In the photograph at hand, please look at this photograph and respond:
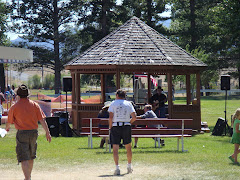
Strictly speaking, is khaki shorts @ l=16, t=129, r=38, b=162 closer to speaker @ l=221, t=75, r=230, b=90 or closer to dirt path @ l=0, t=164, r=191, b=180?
dirt path @ l=0, t=164, r=191, b=180

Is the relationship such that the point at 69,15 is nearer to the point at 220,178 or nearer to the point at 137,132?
the point at 137,132

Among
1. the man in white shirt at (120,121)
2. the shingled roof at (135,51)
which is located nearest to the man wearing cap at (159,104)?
the shingled roof at (135,51)

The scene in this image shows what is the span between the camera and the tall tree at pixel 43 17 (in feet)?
168

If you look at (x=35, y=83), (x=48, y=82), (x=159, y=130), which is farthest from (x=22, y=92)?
(x=35, y=83)

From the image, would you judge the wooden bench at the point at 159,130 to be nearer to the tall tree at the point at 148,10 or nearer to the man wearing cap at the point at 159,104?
the man wearing cap at the point at 159,104

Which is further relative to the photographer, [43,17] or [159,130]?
[43,17]

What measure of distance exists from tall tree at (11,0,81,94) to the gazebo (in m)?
31.5

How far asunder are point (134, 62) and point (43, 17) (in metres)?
34.4

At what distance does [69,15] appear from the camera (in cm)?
5175

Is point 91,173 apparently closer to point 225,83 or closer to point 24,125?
point 24,125

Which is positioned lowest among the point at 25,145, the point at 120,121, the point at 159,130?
the point at 159,130

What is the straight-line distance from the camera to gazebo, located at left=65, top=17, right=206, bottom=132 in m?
18.9

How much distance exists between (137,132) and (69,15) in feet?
129

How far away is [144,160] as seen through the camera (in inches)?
459
